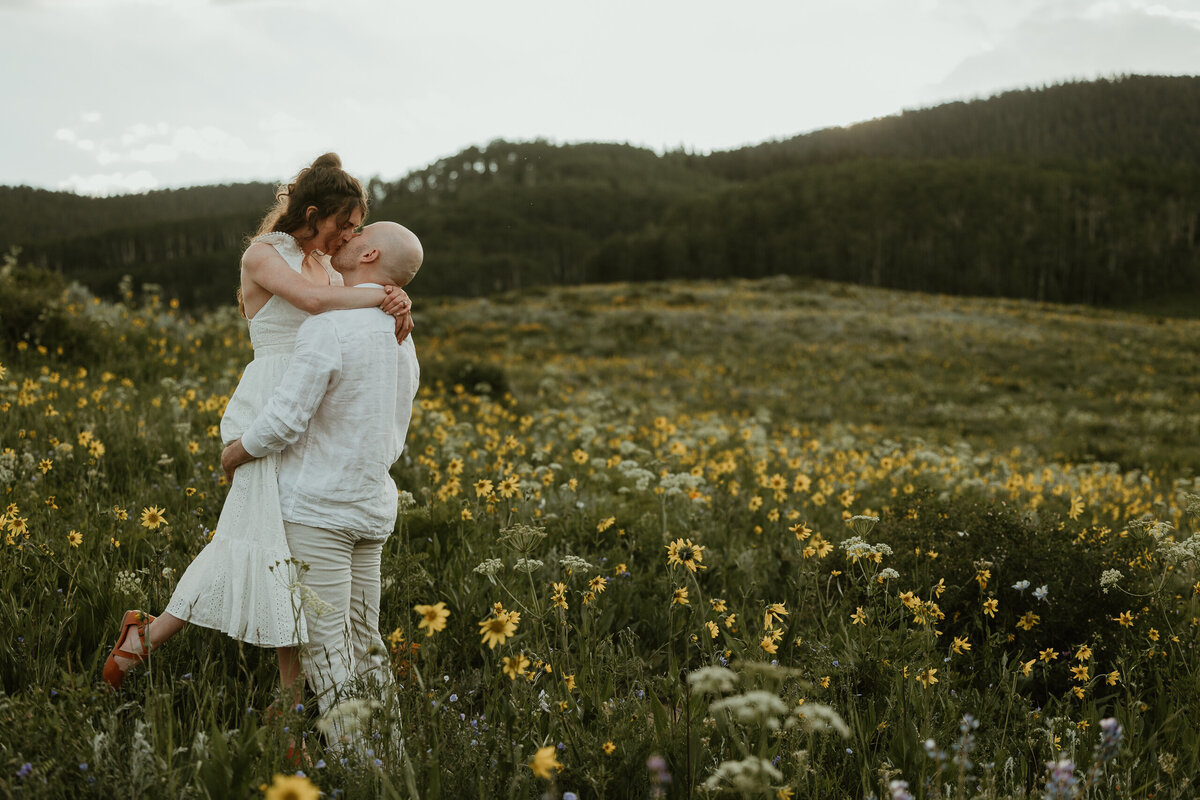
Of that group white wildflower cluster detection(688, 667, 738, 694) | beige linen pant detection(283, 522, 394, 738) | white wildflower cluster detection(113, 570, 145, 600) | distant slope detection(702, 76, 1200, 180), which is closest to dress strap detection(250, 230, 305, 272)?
beige linen pant detection(283, 522, 394, 738)

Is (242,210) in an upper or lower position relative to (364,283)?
upper

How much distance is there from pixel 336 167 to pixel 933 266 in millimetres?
104806

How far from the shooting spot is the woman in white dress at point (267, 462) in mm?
2674

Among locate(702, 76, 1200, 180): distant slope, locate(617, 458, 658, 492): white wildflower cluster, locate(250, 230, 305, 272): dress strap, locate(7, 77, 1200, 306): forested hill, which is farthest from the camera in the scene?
locate(702, 76, 1200, 180): distant slope

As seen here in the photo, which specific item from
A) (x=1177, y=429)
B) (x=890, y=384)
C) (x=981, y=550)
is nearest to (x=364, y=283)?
(x=981, y=550)

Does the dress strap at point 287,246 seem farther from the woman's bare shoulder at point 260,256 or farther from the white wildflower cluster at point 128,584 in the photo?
the white wildflower cluster at point 128,584

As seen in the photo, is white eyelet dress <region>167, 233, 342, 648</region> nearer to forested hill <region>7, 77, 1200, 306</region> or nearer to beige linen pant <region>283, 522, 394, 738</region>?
beige linen pant <region>283, 522, 394, 738</region>

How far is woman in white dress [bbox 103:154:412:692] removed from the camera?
8.77ft

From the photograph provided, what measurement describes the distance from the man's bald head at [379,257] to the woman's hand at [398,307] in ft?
0.22

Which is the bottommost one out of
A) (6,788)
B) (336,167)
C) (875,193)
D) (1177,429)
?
(1177,429)

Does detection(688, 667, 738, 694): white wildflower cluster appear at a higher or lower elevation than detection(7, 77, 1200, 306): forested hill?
lower

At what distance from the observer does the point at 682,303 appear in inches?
1540

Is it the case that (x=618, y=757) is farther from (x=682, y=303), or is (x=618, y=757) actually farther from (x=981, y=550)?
(x=682, y=303)

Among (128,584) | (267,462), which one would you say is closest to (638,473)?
(267,462)
